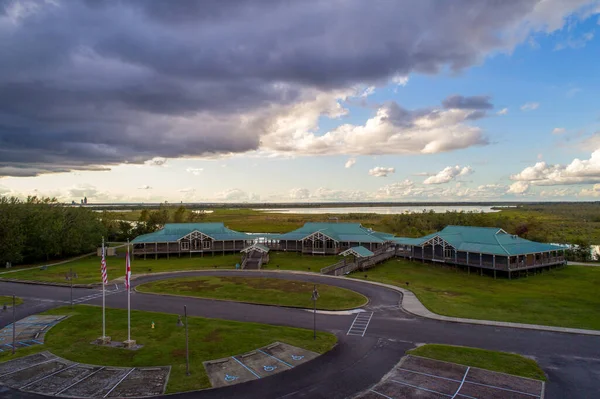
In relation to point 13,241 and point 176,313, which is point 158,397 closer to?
point 176,313

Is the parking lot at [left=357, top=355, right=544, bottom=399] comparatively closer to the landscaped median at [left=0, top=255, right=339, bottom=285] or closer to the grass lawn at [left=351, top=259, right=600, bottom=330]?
the grass lawn at [left=351, top=259, right=600, bottom=330]

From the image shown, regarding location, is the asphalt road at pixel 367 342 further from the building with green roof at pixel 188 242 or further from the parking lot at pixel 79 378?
the building with green roof at pixel 188 242

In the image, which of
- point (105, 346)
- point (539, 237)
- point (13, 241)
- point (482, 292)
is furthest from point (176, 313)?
point (539, 237)

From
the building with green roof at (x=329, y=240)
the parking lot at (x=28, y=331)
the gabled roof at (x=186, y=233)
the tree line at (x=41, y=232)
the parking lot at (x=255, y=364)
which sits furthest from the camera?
the gabled roof at (x=186, y=233)

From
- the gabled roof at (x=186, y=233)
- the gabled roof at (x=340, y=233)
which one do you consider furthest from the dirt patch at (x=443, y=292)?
the gabled roof at (x=186, y=233)

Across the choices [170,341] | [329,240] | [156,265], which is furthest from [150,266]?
[170,341]

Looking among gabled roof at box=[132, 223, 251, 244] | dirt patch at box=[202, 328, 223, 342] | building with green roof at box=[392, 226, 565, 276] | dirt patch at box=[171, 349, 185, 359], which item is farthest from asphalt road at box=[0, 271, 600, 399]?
gabled roof at box=[132, 223, 251, 244]
